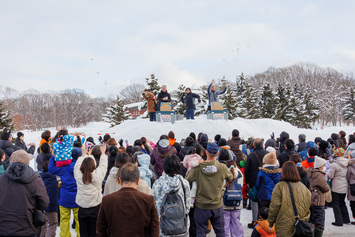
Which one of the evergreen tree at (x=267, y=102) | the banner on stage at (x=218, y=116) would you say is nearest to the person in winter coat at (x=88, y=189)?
the banner on stage at (x=218, y=116)

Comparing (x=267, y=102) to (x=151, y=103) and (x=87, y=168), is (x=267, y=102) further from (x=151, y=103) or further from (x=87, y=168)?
(x=87, y=168)

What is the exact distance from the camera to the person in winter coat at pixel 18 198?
10.0ft

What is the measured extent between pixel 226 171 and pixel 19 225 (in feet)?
9.61

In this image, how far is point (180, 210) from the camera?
326 cm

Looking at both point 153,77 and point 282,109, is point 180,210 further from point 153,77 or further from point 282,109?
point 282,109

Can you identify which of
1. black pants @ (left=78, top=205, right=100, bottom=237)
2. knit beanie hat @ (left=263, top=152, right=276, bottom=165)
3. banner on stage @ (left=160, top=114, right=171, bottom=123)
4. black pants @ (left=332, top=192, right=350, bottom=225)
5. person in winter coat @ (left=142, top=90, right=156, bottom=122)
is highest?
person in winter coat @ (left=142, top=90, right=156, bottom=122)

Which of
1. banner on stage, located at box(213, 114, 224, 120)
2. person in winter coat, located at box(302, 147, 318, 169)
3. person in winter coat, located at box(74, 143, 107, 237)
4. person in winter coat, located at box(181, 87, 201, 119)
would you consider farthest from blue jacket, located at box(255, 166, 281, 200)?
banner on stage, located at box(213, 114, 224, 120)

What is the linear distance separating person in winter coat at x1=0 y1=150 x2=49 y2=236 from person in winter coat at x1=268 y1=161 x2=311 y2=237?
3144 millimetres

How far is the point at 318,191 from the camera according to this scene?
15.8 feet

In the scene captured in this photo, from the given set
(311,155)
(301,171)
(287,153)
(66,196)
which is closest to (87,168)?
(66,196)

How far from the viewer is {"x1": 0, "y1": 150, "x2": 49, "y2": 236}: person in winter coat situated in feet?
10.0

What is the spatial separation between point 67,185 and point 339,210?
19.4ft

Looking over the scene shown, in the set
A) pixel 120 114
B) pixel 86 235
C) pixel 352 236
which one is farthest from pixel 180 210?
pixel 120 114

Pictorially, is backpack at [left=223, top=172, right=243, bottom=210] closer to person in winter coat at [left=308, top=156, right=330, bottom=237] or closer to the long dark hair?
person in winter coat at [left=308, top=156, right=330, bottom=237]
